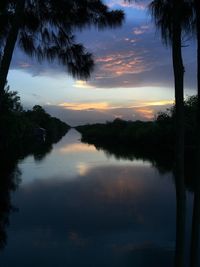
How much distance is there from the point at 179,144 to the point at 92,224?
10.6m

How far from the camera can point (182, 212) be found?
4102mm

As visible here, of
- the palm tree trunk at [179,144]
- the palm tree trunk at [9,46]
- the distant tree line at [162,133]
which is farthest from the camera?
the distant tree line at [162,133]

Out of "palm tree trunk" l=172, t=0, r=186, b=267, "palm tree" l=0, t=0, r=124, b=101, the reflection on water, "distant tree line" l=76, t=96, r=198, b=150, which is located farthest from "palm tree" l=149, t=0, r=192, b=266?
"distant tree line" l=76, t=96, r=198, b=150

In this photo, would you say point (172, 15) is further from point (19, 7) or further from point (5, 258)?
point (5, 258)

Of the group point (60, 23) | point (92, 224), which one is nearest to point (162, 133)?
point (92, 224)

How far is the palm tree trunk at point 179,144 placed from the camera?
4100 millimetres

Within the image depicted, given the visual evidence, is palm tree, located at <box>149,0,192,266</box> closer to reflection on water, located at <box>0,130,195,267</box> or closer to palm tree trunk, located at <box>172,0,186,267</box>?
palm tree trunk, located at <box>172,0,186,267</box>

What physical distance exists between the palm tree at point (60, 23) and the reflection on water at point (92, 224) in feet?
19.8

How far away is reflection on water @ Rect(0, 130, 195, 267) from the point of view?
34.7 ft

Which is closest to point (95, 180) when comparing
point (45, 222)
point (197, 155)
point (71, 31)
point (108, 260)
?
point (45, 222)

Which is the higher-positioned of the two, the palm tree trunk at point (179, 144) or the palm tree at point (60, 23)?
the palm tree at point (60, 23)

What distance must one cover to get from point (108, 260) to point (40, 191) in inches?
462

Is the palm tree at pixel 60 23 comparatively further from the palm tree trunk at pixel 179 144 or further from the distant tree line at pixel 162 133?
the distant tree line at pixel 162 133

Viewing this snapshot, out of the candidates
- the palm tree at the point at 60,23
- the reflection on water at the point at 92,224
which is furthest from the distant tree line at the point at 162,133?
the palm tree at the point at 60,23
